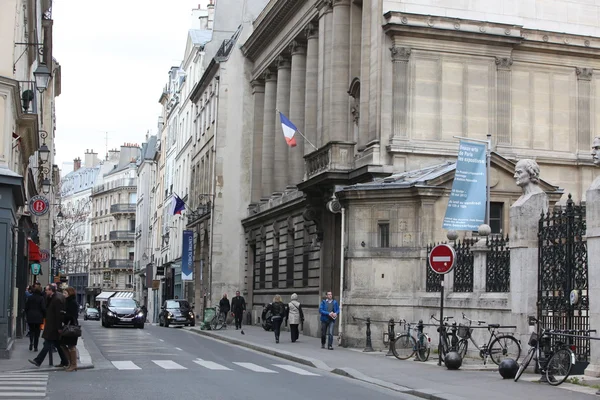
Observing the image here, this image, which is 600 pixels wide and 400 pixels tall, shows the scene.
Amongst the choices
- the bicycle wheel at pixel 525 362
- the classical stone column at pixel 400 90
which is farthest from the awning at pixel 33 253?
the bicycle wheel at pixel 525 362

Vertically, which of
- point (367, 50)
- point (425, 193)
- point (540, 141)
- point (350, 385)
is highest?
point (367, 50)

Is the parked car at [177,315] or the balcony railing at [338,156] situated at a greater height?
the balcony railing at [338,156]

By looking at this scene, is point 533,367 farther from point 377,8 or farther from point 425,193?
point 377,8

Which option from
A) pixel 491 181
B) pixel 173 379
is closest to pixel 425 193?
pixel 491 181

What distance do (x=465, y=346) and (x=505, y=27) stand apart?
17085 mm

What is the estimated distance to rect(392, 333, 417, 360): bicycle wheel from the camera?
25172 mm

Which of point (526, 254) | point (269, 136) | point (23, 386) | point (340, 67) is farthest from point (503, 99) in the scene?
point (23, 386)

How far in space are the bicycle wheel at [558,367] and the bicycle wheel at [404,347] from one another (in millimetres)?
7458

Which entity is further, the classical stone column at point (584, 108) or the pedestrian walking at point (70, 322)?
the classical stone column at point (584, 108)

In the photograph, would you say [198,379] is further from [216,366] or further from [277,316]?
[277,316]

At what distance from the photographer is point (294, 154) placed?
155 feet

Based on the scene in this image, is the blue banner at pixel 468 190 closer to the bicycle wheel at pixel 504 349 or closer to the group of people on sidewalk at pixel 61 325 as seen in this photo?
the bicycle wheel at pixel 504 349

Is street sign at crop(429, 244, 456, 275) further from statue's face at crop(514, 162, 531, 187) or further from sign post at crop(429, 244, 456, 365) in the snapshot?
statue's face at crop(514, 162, 531, 187)

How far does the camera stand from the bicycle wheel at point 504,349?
20.8 m
